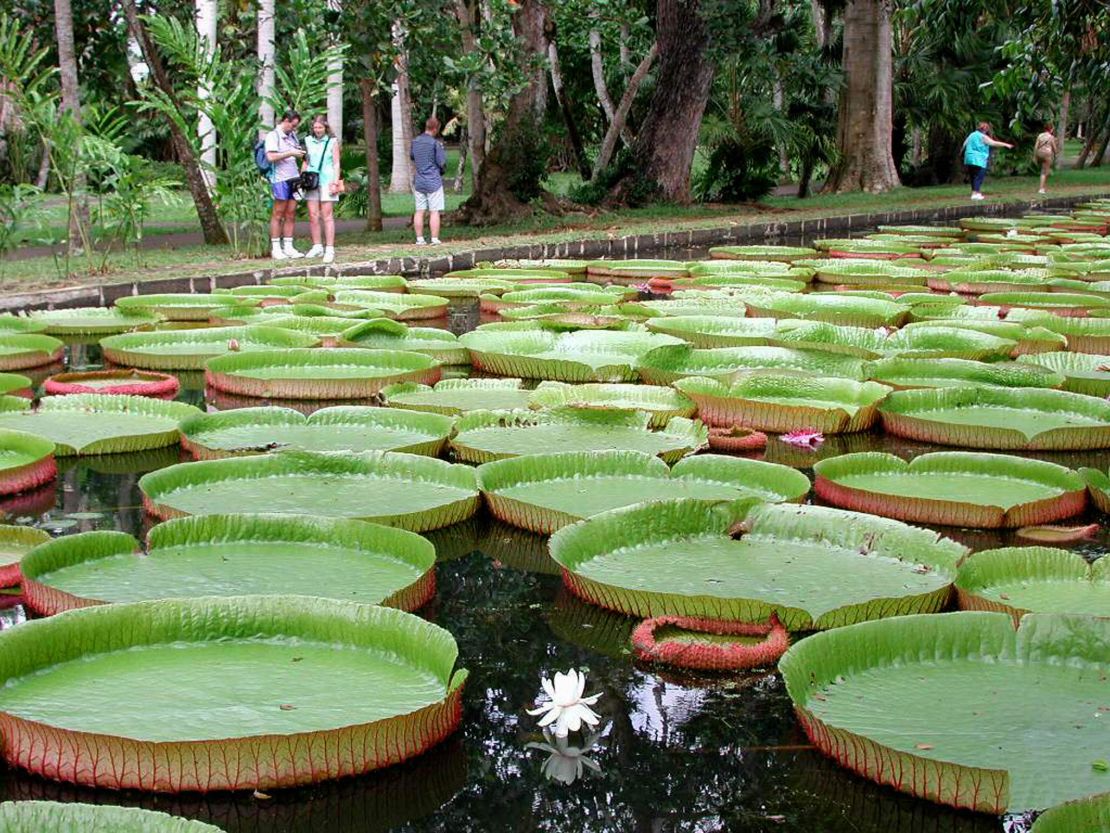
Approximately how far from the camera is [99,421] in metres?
Result: 4.57

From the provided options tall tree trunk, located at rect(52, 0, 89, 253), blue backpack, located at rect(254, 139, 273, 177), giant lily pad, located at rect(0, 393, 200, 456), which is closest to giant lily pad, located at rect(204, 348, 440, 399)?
giant lily pad, located at rect(0, 393, 200, 456)

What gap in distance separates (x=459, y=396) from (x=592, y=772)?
298cm

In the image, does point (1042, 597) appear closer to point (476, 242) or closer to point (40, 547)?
point (40, 547)

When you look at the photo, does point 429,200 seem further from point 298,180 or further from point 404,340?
point 404,340

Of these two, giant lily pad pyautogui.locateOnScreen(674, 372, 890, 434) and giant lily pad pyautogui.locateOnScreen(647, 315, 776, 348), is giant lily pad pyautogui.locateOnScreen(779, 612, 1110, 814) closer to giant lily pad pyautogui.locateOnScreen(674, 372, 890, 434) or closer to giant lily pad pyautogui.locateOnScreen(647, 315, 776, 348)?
giant lily pad pyautogui.locateOnScreen(674, 372, 890, 434)

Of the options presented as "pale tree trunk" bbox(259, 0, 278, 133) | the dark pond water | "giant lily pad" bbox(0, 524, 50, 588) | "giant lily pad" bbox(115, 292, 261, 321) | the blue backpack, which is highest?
"pale tree trunk" bbox(259, 0, 278, 133)

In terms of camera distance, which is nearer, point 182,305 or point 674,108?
point 182,305

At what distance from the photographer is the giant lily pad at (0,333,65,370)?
5.75m

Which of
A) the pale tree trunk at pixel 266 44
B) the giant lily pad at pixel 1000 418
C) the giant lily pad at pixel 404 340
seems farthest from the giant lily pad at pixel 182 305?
the pale tree trunk at pixel 266 44

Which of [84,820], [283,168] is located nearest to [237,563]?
[84,820]

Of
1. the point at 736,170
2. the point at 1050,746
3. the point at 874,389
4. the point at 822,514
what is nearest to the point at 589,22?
the point at 736,170

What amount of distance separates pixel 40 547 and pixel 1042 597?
2197mm

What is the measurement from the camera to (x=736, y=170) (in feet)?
58.2

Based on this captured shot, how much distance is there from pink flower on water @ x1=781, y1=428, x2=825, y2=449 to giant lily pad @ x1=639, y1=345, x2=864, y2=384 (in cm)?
45
